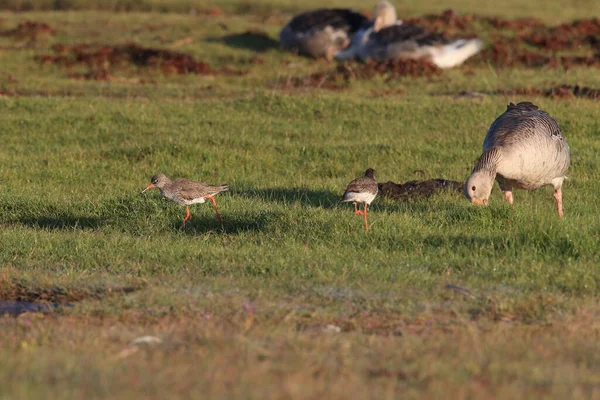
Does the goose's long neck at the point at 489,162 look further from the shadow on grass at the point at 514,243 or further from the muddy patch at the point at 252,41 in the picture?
the muddy patch at the point at 252,41

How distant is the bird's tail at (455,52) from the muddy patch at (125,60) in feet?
16.9

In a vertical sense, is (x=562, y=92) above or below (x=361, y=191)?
below

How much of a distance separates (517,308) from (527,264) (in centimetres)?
144

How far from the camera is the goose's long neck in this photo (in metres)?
11.2

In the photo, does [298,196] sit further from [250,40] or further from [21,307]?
[250,40]

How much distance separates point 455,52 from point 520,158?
1424cm

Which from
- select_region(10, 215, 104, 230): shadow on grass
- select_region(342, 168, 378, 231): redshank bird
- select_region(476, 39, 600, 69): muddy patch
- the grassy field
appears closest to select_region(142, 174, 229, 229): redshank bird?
the grassy field

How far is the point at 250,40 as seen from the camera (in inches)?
1099

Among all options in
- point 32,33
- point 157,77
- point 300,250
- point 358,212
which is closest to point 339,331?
point 300,250

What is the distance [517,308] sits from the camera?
775 centimetres

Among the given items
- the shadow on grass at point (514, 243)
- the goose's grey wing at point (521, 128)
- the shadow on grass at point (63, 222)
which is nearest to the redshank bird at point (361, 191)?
the shadow on grass at point (514, 243)

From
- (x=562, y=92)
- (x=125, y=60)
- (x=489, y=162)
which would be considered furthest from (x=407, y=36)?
(x=489, y=162)

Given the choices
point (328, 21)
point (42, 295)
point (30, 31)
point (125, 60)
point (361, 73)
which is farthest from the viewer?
point (30, 31)

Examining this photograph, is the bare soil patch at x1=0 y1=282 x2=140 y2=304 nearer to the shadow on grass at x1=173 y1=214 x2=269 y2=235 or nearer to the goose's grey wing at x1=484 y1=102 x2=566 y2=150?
the shadow on grass at x1=173 y1=214 x2=269 y2=235
